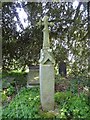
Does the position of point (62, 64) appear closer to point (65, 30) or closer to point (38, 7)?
point (65, 30)

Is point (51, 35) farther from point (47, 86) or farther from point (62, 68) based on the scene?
point (47, 86)

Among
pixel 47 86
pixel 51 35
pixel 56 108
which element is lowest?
pixel 56 108

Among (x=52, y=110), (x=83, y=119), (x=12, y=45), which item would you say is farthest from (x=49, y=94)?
(x=12, y=45)

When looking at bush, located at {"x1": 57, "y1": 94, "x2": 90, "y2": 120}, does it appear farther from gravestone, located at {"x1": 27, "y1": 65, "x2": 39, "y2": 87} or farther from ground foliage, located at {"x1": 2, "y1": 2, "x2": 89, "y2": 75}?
ground foliage, located at {"x1": 2, "y1": 2, "x2": 89, "y2": 75}

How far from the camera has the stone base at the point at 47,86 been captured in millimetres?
3451

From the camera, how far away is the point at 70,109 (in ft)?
11.0

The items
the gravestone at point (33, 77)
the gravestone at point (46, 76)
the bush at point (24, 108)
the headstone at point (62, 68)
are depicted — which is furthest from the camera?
the headstone at point (62, 68)

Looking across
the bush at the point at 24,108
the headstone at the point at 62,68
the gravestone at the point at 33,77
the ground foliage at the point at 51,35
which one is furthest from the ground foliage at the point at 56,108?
the ground foliage at the point at 51,35

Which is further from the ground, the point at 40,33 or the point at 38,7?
the point at 38,7

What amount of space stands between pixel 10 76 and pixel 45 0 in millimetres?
1997

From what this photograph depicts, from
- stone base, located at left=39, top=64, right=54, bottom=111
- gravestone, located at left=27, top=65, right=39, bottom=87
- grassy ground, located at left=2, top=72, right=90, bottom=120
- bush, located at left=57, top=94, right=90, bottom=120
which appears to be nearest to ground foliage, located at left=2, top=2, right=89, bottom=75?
gravestone, located at left=27, top=65, right=39, bottom=87

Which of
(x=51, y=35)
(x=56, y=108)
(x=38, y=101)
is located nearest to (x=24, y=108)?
(x=38, y=101)

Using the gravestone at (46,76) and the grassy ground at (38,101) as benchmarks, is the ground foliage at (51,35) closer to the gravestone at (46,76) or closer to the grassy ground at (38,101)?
the grassy ground at (38,101)

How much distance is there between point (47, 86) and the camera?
3477mm
